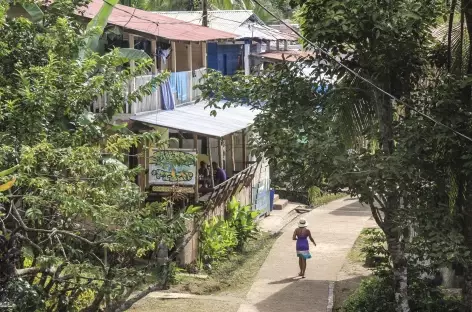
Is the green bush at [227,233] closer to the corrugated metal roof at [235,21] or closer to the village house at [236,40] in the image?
the village house at [236,40]

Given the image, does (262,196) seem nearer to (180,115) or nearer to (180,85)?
(180,85)

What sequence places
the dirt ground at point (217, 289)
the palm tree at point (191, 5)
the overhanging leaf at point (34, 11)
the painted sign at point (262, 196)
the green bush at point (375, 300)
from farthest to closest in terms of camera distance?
the palm tree at point (191, 5) → the painted sign at point (262, 196) → the dirt ground at point (217, 289) → the green bush at point (375, 300) → the overhanging leaf at point (34, 11)

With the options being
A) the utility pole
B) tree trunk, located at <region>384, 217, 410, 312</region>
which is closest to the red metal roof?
the utility pole

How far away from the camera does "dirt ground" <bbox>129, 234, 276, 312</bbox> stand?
13445mm

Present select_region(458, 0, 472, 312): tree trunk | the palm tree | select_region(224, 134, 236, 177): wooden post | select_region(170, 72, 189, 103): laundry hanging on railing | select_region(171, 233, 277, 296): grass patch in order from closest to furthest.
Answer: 1. select_region(458, 0, 472, 312): tree trunk
2. select_region(171, 233, 277, 296): grass patch
3. select_region(170, 72, 189, 103): laundry hanging on railing
4. select_region(224, 134, 236, 177): wooden post
5. the palm tree

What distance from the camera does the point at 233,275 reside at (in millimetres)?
16234

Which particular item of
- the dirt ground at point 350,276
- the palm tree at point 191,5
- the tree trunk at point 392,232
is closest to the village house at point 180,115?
the dirt ground at point 350,276

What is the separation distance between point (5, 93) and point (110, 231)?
1.89 metres

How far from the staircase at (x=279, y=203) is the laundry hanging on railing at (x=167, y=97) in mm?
7173

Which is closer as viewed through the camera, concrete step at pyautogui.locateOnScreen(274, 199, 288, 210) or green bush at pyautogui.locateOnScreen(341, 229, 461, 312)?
green bush at pyautogui.locateOnScreen(341, 229, 461, 312)

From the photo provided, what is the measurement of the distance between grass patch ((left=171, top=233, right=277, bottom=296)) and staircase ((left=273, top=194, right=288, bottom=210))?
484cm

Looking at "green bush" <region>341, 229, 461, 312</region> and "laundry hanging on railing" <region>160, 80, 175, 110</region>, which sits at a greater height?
"laundry hanging on railing" <region>160, 80, 175, 110</region>

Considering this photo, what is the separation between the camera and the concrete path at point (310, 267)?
14.2 m

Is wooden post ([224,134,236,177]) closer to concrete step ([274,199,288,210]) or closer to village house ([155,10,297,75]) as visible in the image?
concrete step ([274,199,288,210])
